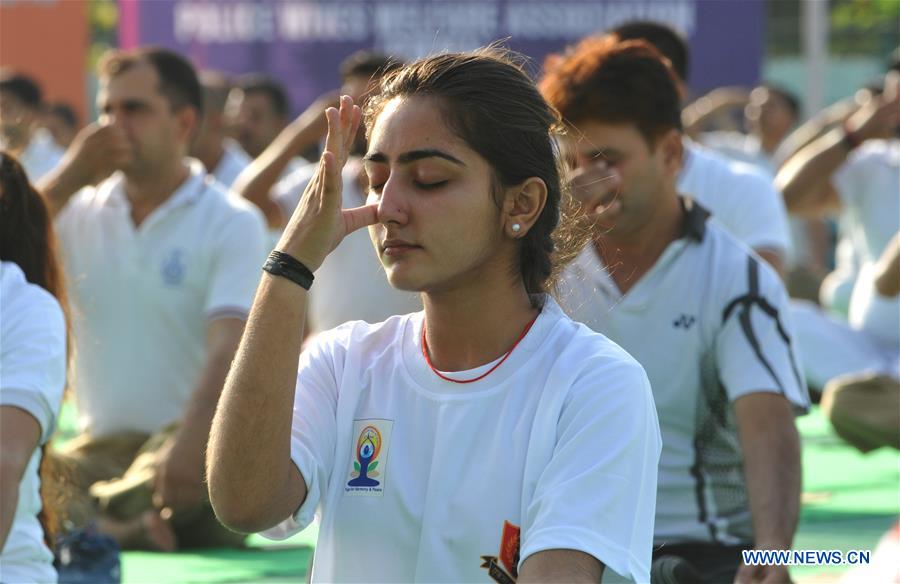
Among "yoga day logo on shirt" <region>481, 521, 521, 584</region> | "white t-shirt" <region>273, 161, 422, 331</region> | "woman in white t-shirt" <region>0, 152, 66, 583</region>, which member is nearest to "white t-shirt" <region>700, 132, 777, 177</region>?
"white t-shirt" <region>273, 161, 422, 331</region>

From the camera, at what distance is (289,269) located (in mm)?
2508

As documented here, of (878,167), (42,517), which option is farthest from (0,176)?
(878,167)

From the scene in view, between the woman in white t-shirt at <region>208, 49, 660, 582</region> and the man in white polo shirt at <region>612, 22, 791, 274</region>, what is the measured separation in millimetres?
3036

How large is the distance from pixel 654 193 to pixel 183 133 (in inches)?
113

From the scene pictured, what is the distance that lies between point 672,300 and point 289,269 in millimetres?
1639

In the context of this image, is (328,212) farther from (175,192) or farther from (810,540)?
(175,192)

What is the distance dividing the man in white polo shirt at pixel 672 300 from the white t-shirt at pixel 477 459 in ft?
3.98

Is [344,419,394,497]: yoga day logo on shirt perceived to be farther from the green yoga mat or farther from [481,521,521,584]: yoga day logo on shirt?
the green yoga mat

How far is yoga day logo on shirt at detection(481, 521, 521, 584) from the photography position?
249 centimetres

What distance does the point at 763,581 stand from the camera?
11.4 feet

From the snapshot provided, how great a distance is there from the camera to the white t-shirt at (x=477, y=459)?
8.02 ft

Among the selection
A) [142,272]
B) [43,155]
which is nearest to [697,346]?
[142,272]

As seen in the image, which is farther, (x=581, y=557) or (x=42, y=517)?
(x=42, y=517)

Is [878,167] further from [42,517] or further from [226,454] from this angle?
[226,454]
